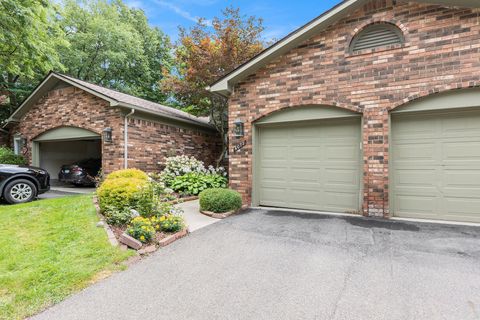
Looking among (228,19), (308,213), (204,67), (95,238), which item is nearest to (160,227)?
(95,238)

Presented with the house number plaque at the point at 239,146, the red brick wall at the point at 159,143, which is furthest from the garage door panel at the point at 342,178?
the red brick wall at the point at 159,143

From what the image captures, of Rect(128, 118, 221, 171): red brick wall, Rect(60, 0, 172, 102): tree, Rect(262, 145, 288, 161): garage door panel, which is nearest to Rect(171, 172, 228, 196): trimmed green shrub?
Rect(128, 118, 221, 171): red brick wall

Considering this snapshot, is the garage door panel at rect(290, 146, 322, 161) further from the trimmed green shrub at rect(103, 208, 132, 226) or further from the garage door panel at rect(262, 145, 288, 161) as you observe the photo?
the trimmed green shrub at rect(103, 208, 132, 226)

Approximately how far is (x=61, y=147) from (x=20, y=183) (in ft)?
21.9

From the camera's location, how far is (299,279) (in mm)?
3006

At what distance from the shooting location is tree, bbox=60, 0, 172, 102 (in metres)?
19.1

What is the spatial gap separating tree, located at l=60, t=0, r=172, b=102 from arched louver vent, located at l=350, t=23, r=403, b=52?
1491 cm

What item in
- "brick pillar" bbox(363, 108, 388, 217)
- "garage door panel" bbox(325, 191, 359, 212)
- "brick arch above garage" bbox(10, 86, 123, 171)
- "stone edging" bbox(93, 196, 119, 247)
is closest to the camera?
"stone edging" bbox(93, 196, 119, 247)

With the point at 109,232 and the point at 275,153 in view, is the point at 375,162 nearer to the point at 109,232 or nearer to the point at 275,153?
the point at 275,153

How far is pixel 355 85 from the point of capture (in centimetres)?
595

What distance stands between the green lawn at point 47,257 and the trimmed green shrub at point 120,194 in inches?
17.1

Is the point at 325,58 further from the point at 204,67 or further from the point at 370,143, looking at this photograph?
the point at 204,67

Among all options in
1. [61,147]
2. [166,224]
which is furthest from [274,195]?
[61,147]

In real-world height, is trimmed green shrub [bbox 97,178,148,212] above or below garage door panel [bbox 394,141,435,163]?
below
